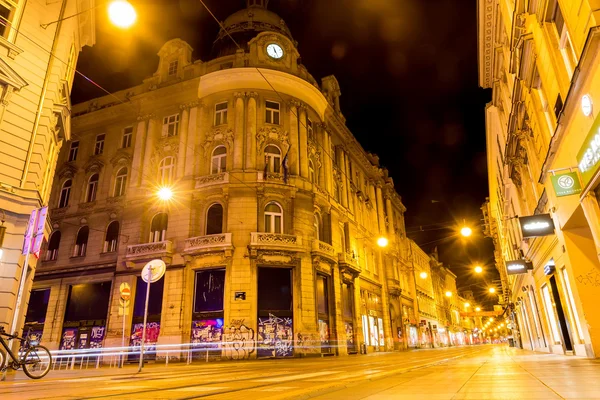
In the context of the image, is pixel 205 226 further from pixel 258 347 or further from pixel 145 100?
pixel 145 100

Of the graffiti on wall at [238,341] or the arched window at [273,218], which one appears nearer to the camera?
the graffiti on wall at [238,341]

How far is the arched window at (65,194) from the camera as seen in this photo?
99.5 ft

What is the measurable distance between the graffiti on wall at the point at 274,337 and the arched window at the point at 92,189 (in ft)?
57.6

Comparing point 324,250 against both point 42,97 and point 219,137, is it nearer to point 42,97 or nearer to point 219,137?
point 219,137

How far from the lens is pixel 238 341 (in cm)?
2112

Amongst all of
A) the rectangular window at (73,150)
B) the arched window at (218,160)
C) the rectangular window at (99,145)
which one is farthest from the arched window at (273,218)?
the rectangular window at (73,150)

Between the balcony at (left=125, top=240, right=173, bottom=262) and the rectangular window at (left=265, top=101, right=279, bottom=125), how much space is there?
36.4 feet

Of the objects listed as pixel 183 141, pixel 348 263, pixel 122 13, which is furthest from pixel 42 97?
pixel 348 263

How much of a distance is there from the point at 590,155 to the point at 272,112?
22112 millimetres

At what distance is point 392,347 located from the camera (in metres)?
37.1

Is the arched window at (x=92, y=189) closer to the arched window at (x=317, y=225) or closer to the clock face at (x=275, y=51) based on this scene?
the clock face at (x=275, y=51)

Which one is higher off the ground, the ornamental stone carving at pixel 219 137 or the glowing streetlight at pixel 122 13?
the ornamental stone carving at pixel 219 137

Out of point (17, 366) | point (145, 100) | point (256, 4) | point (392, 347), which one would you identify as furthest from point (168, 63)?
point (392, 347)

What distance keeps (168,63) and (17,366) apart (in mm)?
26624
